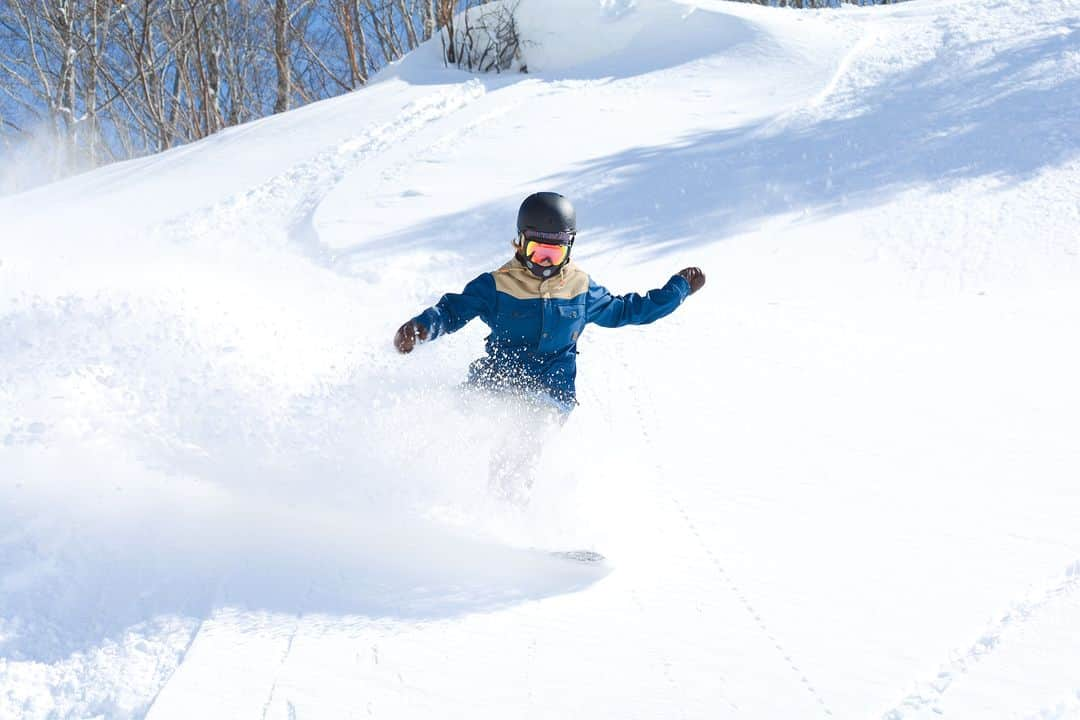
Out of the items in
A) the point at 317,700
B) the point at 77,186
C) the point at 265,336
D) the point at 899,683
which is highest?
the point at 77,186

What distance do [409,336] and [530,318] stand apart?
0.47 metres

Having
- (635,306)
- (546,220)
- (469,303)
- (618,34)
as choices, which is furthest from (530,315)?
(618,34)

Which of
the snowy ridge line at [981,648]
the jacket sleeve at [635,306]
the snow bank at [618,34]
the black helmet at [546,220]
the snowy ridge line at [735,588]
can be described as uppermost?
the snow bank at [618,34]

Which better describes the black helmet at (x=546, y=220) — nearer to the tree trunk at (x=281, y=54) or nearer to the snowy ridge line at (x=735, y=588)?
the snowy ridge line at (x=735, y=588)

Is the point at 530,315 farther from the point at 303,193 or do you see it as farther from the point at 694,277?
the point at 303,193

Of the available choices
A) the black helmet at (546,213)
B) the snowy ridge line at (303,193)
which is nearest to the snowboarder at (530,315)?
the black helmet at (546,213)

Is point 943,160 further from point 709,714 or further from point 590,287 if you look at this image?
point 709,714

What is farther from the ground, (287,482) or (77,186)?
(77,186)

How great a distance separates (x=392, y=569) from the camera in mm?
3129

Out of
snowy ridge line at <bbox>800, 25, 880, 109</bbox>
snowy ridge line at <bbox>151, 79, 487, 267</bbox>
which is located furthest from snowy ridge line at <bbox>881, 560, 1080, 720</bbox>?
snowy ridge line at <bbox>800, 25, 880, 109</bbox>

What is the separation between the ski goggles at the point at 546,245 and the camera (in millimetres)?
3400

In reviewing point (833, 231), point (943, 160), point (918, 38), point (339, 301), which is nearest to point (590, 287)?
point (339, 301)

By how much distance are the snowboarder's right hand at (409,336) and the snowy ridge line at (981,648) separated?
76.8 inches

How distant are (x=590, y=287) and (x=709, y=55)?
9741mm
